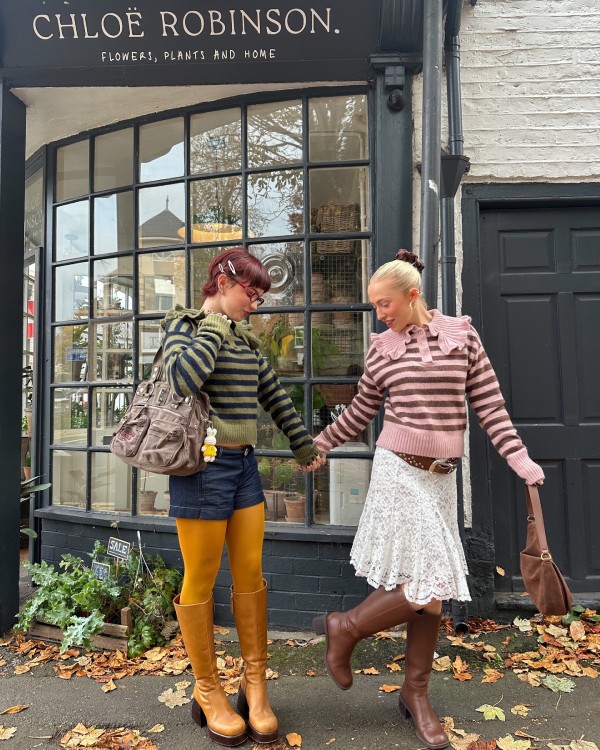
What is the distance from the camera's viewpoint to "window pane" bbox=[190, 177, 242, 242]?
3.67m

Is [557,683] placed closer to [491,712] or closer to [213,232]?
[491,712]

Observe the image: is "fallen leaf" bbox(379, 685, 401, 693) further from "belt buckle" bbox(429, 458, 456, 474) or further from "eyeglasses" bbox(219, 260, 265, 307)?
"eyeglasses" bbox(219, 260, 265, 307)

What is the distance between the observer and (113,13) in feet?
10.3

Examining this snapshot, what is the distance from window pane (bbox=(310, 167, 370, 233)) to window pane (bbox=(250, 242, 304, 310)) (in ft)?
0.68

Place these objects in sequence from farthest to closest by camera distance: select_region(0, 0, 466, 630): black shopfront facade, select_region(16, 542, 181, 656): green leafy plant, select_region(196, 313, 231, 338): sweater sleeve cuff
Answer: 1. select_region(0, 0, 466, 630): black shopfront facade
2. select_region(16, 542, 181, 656): green leafy plant
3. select_region(196, 313, 231, 338): sweater sleeve cuff

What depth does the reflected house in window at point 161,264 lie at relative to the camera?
12.5 ft

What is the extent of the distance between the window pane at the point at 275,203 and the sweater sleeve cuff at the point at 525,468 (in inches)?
80.1

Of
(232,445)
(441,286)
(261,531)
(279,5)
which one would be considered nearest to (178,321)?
(232,445)

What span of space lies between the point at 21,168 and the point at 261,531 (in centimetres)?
278

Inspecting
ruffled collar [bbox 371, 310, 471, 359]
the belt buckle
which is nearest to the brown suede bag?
the belt buckle

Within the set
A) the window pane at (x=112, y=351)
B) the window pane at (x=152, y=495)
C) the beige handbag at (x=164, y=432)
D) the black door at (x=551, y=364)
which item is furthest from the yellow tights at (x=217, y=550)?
the window pane at (x=112, y=351)

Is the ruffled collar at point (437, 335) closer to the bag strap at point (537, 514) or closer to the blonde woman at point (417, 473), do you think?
the blonde woman at point (417, 473)

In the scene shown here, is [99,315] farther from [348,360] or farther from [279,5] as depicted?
[279,5]

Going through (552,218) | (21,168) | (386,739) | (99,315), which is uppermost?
(21,168)
